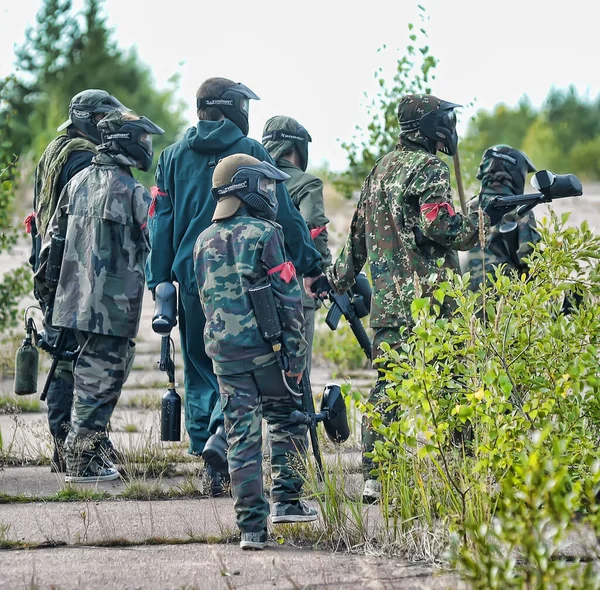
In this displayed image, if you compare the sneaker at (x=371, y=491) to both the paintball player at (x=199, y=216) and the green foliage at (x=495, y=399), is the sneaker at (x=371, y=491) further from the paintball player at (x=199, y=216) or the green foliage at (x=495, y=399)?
the paintball player at (x=199, y=216)

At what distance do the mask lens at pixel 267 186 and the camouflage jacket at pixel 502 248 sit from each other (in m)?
Result: 2.02

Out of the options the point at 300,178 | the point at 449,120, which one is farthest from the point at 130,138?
the point at 449,120

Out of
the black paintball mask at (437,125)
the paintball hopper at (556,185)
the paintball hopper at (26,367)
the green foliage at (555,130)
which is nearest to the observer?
the paintball hopper at (556,185)

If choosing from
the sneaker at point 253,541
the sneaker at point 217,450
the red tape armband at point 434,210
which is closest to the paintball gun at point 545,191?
the red tape armband at point 434,210

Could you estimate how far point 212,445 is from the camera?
566 cm

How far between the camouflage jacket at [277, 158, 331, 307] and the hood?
105 centimetres

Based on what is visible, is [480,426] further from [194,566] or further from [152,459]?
[152,459]

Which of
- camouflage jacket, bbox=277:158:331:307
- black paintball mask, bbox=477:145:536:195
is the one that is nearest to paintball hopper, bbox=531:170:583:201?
black paintball mask, bbox=477:145:536:195

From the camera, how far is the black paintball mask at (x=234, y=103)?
619 centimetres

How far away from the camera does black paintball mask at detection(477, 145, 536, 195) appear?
7.16 metres

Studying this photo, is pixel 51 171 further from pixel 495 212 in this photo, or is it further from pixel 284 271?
pixel 495 212

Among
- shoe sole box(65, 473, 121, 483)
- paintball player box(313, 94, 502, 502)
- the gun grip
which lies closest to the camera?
paintball player box(313, 94, 502, 502)

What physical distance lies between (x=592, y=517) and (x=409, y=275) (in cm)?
271

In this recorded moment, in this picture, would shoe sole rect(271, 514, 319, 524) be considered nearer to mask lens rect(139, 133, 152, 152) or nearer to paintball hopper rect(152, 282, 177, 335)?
paintball hopper rect(152, 282, 177, 335)
